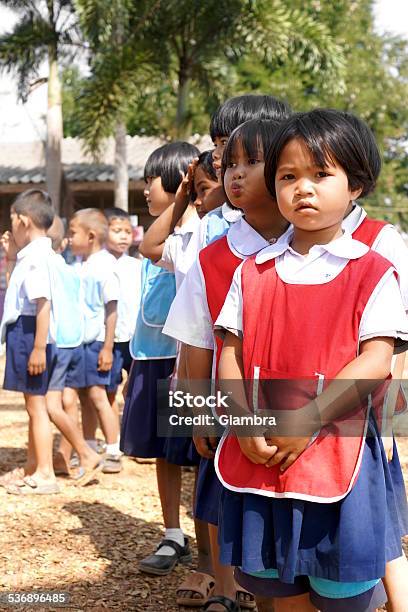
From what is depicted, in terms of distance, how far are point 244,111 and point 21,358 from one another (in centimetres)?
250

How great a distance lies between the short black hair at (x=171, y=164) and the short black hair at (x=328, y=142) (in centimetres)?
140

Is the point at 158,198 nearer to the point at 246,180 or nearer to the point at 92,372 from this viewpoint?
the point at 246,180

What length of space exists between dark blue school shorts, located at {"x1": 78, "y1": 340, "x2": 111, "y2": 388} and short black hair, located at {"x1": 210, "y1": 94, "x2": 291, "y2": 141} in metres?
3.09

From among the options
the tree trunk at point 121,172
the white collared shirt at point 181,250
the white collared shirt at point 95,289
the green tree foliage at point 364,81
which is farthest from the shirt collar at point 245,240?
the green tree foliage at point 364,81

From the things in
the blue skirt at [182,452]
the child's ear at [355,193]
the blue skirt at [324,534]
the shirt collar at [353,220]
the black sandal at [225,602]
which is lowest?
the black sandal at [225,602]

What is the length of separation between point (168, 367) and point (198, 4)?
12.8 m

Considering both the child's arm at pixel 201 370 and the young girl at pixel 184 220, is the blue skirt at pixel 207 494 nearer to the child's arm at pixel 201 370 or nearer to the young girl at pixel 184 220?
the child's arm at pixel 201 370

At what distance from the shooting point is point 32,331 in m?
4.77

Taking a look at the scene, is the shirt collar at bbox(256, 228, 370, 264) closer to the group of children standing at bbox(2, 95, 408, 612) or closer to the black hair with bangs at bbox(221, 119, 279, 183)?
the group of children standing at bbox(2, 95, 408, 612)

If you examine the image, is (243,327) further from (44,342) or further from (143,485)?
(143,485)

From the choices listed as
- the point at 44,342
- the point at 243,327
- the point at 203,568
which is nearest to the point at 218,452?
the point at 243,327

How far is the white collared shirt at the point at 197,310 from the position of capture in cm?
230

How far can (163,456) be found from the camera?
11.5 ft

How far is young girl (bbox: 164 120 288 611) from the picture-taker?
2.28 m
